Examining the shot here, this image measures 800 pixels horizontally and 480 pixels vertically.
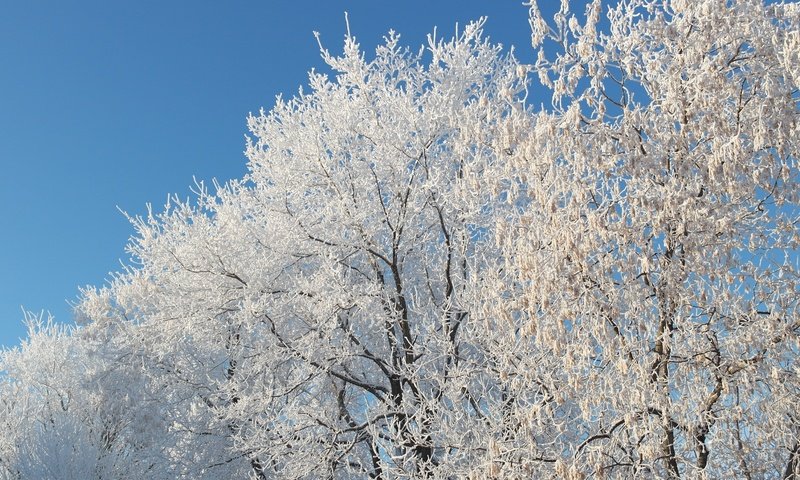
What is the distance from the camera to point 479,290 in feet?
32.3

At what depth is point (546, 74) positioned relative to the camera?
7125 millimetres

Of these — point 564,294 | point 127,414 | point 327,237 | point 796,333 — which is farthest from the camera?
point 127,414

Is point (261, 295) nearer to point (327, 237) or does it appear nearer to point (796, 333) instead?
point (327, 237)

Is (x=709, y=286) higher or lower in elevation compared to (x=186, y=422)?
lower

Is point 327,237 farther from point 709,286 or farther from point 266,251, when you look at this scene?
point 709,286

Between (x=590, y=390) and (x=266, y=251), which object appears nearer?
(x=590, y=390)

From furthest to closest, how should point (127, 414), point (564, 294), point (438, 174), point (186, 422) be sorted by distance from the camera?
1. point (127, 414)
2. point (186, 422)
3. point (438, 174)
4. point (564, 294)

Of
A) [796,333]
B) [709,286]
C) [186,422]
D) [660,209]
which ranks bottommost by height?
[796,333]

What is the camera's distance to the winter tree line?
670cm

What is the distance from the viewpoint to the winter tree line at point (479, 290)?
670cm

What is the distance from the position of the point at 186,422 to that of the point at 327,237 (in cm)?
526

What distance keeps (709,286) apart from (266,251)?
26.2ft

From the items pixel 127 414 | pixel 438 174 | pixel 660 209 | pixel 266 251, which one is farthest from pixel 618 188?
pixel 127 414

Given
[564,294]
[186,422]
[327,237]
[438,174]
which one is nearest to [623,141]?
[564,294]
